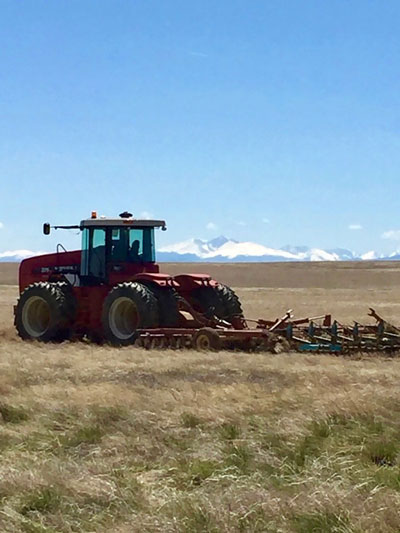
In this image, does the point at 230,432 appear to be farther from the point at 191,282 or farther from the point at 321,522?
the point at 191,282

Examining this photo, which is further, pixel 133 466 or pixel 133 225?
pixel 133 225

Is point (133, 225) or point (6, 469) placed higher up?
point (133, 225)

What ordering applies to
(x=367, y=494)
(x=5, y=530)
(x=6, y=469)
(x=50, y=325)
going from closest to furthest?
(x=5, y=530), (x=367, y=494), (x=6, y=469), (x=50, y=325)

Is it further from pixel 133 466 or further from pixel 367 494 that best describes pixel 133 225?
pixel 367 494

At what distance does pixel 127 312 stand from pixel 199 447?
32.6ft

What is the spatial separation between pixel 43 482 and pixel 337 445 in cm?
287

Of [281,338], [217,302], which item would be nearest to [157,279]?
[217,302]

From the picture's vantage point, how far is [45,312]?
763 inches

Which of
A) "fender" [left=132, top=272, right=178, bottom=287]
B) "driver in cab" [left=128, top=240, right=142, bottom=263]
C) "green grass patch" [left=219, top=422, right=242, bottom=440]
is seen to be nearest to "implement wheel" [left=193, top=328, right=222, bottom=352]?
"fender" [left=132, top=272, right=178, bottom=287]

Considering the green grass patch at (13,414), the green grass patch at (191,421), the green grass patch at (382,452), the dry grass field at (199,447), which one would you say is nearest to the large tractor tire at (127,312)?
the dry grass field at (199,447)

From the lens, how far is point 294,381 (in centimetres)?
1181

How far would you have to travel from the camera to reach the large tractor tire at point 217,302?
59.9 ft

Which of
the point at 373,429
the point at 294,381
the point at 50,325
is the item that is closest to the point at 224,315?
the point at 50,325

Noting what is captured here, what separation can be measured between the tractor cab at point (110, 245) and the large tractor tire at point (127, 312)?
1.11m
